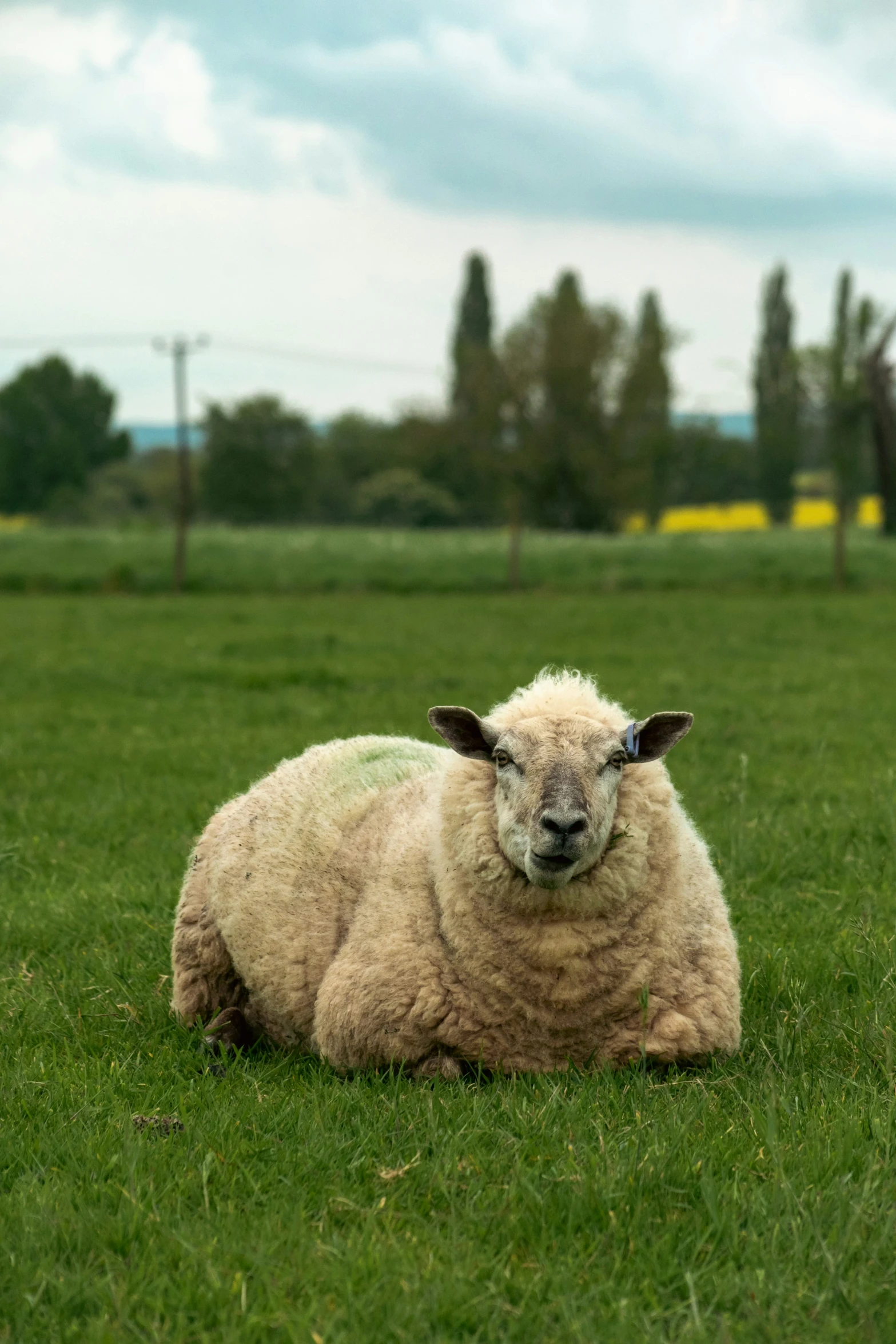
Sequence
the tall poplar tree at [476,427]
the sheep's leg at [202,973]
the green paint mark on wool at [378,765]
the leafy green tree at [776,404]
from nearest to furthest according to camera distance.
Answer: the sheep's leg at [202,973]
the green paint mark on wool at [378,765]
the tall poplar tree at [476,427]
the leafy green tree at [776,404]

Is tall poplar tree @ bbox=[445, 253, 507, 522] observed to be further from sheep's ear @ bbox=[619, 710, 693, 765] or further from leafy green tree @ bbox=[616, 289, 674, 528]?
sheep's ear @ bbox=[619, 710, 693, 765]

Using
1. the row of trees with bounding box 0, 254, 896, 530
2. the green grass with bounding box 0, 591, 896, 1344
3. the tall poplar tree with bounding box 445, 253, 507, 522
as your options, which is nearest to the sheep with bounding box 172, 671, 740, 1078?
the green grass with bounding box 0, 591, 896, 1344

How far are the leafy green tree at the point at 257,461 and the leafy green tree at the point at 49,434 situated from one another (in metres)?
7.91

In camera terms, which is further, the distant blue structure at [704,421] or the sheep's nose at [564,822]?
the distant blue structure at [704,421]

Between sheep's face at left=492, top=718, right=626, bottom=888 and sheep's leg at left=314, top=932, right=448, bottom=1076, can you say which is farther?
sheep's leg at left=314, top=932, right=448, bottom=1076

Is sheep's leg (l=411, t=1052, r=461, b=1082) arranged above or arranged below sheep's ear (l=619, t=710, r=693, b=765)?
below

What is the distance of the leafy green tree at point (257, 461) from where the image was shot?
247 feet

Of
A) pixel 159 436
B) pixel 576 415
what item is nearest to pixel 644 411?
pixel 576 415

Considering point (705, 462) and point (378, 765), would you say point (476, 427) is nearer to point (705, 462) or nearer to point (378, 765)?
point (705, 462)

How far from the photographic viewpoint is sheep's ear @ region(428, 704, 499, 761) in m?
3.89

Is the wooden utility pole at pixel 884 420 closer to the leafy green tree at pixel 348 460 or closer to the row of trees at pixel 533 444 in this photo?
the row of trees at pixel 533 444

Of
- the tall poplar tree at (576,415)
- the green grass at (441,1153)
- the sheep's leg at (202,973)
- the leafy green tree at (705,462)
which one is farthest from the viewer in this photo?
the leafy green tree at (705,462)

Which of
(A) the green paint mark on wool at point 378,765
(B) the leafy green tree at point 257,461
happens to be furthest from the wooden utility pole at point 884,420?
(B) the leafy green tree at point 257,461

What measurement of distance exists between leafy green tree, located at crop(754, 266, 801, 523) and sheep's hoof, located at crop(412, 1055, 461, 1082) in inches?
2632
